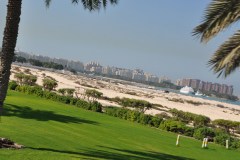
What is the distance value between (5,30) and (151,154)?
383 inches

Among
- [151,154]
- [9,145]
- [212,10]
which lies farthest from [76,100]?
[212,10]

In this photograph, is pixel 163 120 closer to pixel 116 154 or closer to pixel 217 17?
pixel 116 154

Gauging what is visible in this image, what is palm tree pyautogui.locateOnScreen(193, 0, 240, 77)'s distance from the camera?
32.7 ft

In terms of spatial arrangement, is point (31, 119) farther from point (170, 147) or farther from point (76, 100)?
point (76, 100)

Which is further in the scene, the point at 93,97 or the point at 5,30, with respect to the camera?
the point at 93,97

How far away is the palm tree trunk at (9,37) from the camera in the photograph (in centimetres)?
1445

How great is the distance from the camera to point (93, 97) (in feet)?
195

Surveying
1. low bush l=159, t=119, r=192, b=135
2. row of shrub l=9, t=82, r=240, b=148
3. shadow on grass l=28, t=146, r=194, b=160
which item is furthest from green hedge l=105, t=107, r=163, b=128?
shadow on grass l=28, t=146, r=194, b=160

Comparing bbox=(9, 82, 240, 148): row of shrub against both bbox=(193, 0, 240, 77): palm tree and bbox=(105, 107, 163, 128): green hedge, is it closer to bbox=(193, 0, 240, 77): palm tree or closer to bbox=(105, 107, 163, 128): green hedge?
bbox=(105, 107, 163, 128): green hedge

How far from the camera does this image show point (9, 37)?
14.5m

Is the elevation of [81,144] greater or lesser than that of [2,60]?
lesser

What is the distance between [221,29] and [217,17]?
0.35 m

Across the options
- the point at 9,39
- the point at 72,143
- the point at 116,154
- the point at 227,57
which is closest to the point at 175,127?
the point at 72,143

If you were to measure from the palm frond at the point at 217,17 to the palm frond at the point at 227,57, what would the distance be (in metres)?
0.50
